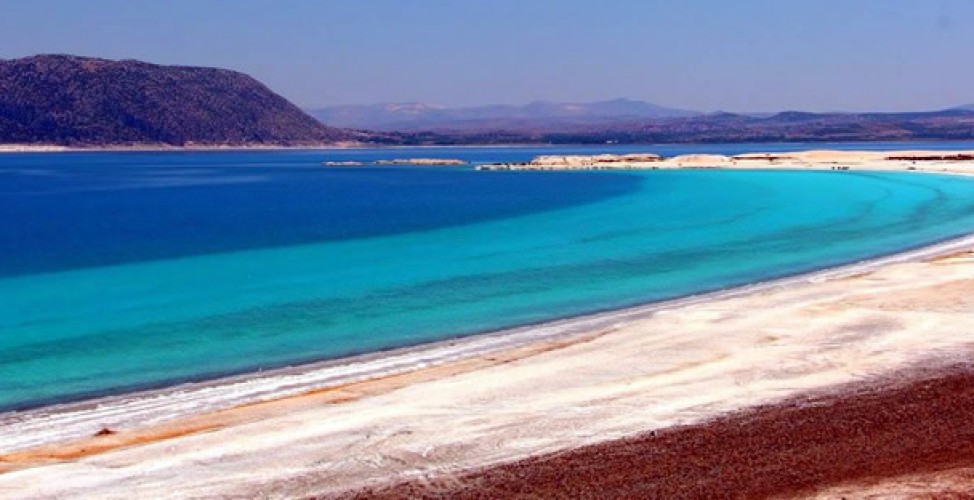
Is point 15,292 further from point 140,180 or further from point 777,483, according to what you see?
point 140,180

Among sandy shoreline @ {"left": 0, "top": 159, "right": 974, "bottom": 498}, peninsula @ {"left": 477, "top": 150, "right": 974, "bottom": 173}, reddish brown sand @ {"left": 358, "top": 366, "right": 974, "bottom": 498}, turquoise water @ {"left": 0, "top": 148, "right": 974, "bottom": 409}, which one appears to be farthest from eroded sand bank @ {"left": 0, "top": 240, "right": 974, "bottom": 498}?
peninsula @ {"left": 477, "top": 150, "right": 974, "bottom": 173}

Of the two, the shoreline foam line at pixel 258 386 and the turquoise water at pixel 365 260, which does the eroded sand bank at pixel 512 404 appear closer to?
the shoreline foam line at pixel 258 386

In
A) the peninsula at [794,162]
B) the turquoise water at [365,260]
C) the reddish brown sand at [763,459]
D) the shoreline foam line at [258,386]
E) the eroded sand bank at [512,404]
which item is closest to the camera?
the reddish brown sand at [763,459]

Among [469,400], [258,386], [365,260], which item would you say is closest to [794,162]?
[365,260]

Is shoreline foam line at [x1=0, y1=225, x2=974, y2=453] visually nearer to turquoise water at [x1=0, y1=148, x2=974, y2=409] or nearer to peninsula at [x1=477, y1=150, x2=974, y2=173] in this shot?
turquoise water at [x1=0, y1=148, x2=974, y2=409]

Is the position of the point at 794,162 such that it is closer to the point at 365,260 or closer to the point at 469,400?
the point at 365,260

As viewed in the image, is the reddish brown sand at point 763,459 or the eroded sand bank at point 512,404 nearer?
the reddish brown sand at point 763,459

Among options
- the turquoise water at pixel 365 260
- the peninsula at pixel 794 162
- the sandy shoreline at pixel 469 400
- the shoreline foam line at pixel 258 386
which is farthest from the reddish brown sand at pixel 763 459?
the peninsula at pixel 794 162
